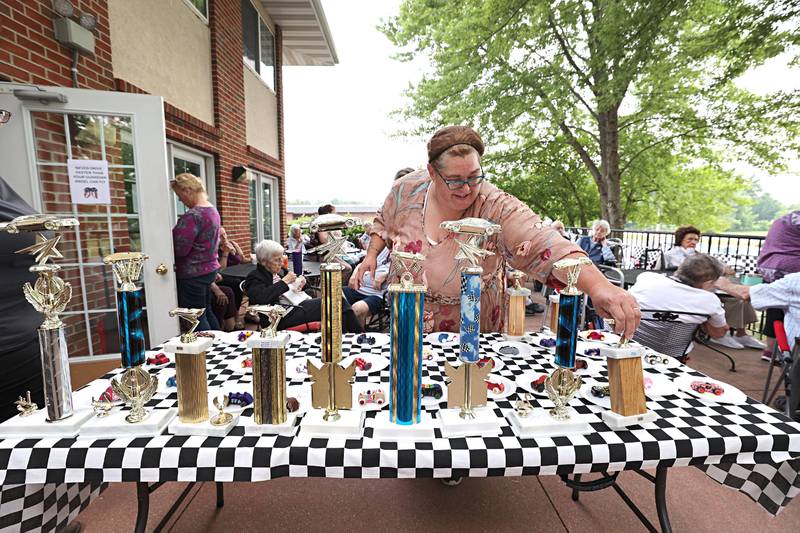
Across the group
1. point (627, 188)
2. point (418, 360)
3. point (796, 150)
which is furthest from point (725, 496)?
point (627, 188)

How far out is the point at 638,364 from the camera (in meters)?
1.07

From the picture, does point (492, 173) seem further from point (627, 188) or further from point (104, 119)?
point (104, 119)

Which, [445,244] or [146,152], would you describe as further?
[146,152]

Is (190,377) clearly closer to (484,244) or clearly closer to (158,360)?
(158,360)

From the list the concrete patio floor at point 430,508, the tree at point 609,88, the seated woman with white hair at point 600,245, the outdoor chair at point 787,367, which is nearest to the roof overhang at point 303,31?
the tree at point 609,88

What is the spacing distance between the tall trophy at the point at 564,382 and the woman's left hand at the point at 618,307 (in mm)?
213

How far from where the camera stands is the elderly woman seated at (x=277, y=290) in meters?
2.67

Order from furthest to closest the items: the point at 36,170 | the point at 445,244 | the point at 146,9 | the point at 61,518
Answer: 1. the point at 146,9
2. the point at 36,170
3. the point at 445,244
4. the point at 61,518

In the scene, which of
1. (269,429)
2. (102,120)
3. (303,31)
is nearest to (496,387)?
(269,429)

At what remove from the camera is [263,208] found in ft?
24.4

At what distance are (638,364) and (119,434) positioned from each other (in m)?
1.44

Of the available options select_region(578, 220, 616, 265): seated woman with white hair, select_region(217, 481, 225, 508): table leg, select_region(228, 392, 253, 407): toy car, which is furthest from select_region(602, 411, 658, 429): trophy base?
select_region(578, 220, 616, 265): seated woman with white hair

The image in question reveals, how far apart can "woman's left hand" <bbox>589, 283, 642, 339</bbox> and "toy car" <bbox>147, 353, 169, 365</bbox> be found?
162 centimetres

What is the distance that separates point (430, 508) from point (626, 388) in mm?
1306
